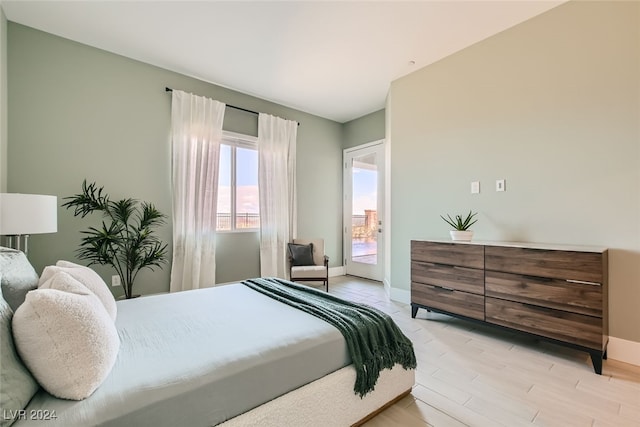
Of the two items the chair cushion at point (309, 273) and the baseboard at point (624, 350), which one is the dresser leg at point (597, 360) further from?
the chair cushion at point (309, 273)

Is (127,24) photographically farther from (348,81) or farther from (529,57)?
(529,57)

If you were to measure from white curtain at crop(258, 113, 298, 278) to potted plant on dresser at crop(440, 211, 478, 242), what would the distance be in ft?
7.93

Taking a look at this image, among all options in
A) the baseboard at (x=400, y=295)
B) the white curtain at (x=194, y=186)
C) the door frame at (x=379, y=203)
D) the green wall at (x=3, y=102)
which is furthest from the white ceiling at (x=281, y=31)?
the baseboard at (x=400, y=295)

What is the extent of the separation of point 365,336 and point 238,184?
3.28 meters

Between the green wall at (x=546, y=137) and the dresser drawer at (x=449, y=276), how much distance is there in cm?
54

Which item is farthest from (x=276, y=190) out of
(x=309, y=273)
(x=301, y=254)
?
(x=309, y=273)

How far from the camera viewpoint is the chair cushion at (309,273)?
13.3 ft

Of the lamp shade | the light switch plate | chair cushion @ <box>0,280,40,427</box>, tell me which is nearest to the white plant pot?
chair cushion @ <box>0,280,40,427</box>

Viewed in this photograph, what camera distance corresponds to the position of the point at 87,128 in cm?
308

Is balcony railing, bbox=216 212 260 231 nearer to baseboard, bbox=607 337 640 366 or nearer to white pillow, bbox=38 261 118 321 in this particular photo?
white pillow, bbox=38 261 118 321

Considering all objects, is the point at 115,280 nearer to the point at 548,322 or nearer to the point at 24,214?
the point at 24,214

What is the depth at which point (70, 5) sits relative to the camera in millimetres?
2502

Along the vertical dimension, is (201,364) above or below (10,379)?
below

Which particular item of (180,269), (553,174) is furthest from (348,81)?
(180,269)
